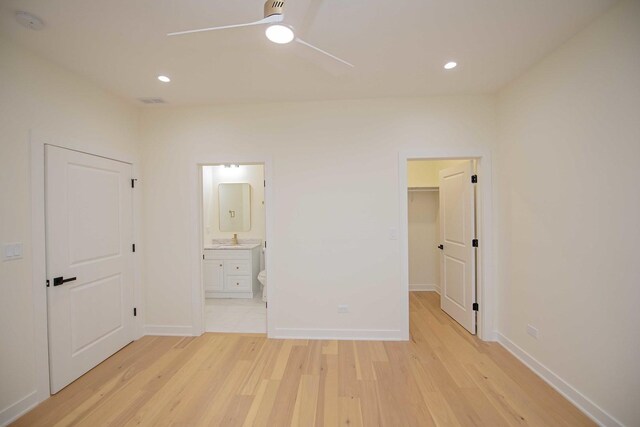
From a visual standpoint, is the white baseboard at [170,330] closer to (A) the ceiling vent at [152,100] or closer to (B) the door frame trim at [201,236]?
(B) the door frame trim at [201,236]

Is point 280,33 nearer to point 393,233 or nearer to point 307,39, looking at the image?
point 307,39

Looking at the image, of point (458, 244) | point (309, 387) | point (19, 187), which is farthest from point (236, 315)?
point (458, 244)

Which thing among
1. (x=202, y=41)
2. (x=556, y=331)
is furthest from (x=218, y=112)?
(x=556, y=331)

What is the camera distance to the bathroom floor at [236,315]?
316 centimetres

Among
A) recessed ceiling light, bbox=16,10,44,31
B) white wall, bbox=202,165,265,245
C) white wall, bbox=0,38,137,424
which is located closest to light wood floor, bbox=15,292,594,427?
white wall, bbox=0,38,137,424

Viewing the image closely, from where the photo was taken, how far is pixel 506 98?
2600mm

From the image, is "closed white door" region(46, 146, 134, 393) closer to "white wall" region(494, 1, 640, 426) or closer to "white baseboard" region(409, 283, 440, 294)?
"white wall" region(494, 1, 640, 426)

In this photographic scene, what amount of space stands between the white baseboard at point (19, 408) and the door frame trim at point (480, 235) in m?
3.27

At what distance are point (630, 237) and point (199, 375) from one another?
338cm

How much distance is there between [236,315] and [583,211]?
12.8 ft

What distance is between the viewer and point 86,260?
2.34 m

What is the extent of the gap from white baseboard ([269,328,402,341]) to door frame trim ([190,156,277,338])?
0.17 meters

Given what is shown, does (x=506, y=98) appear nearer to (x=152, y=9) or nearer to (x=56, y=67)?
(x=152, y=9)

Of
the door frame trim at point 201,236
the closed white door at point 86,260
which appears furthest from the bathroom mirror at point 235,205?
the closed white door at point 86,260
